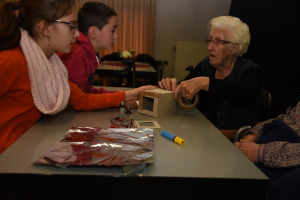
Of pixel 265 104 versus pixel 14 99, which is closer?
pixel 14 99

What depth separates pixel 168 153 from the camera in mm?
791

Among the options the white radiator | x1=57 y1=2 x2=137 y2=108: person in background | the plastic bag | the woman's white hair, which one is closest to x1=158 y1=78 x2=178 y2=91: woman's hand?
x1=57 y1=2 x2=137 y2=108: person in background

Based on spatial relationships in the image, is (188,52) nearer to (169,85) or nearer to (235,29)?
(235,29)

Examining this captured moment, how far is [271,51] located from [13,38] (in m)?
3.45

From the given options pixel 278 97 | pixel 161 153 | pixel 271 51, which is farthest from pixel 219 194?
pixel 271 51

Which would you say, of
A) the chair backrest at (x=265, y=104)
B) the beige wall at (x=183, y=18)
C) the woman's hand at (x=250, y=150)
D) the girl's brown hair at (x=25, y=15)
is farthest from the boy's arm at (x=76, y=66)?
the beige wall at (x=183, y=18)

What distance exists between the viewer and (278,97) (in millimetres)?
3244

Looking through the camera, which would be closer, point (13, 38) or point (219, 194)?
point (219, 194)

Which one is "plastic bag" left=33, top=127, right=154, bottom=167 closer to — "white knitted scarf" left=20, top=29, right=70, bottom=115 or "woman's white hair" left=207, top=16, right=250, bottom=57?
"white knitted scarf" left=20, top=29, right=70, bottom=115

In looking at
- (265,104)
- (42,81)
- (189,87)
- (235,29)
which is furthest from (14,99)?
(265,104)

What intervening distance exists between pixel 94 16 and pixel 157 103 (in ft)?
2.68

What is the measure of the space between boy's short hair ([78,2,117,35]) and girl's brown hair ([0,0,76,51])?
1.38 feet

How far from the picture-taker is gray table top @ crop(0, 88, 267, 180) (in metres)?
0.65

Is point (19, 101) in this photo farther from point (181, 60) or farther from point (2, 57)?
point (181, 60)
